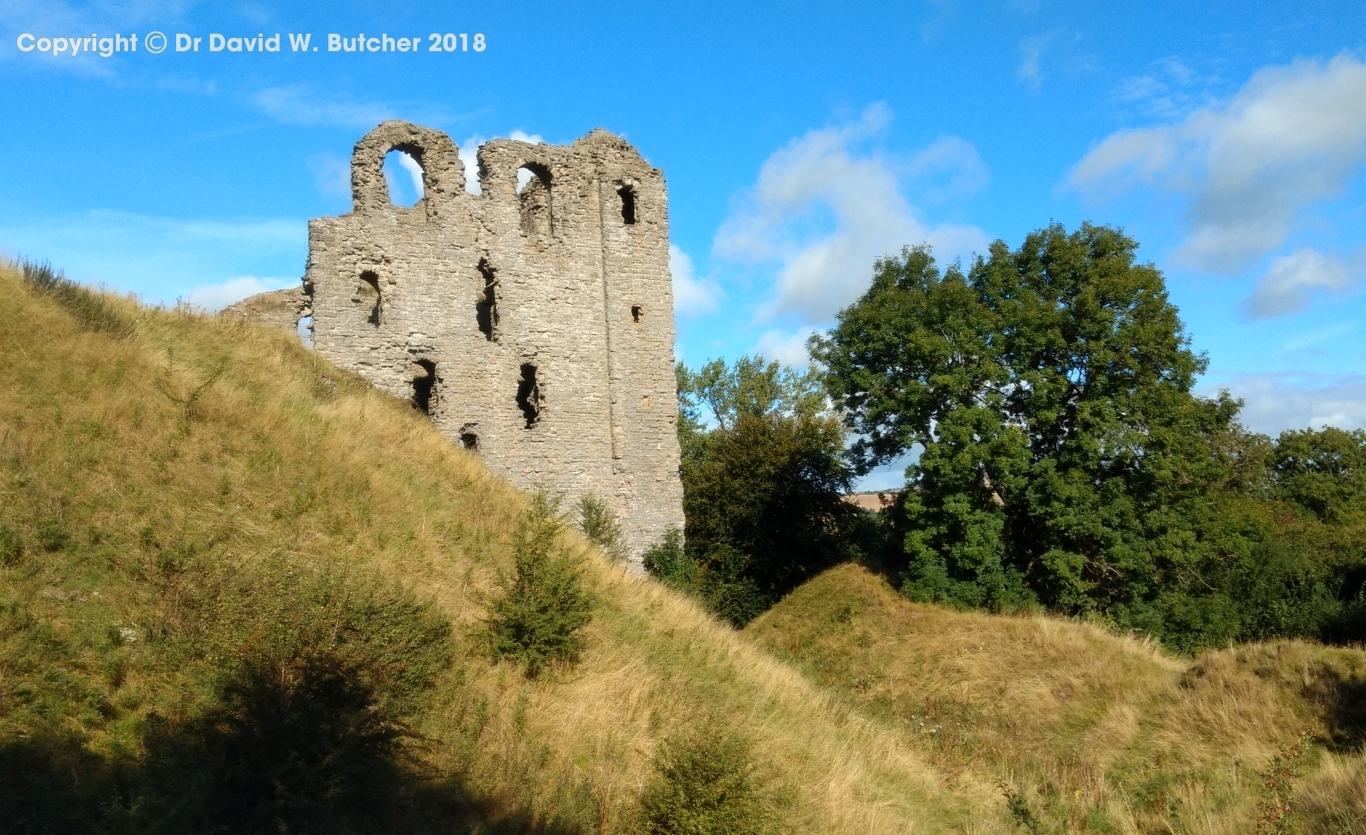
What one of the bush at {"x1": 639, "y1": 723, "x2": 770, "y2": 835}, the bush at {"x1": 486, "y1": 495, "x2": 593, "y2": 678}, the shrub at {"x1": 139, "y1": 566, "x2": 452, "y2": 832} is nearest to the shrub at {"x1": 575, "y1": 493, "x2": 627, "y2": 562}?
the bush at {"x1": 486, "y1": 495, "x2": 593, "y2": 678}

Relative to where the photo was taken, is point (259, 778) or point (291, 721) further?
point (291, 721)

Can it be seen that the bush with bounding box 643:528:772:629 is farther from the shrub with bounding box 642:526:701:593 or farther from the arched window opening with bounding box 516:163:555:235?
the arched window opening with bounding box 516:163:555:235

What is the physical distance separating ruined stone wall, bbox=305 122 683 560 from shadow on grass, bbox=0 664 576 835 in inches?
507

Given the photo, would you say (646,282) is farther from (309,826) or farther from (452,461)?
(309,826)

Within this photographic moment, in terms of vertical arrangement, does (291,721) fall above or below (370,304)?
below

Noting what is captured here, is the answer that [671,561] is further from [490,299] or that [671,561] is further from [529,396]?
[490,299]

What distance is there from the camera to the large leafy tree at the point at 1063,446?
22734mm

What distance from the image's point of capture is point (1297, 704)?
15164mm

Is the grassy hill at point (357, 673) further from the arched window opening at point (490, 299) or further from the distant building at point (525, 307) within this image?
the arched window opening at point (490, 299)

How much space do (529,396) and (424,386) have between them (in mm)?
2283

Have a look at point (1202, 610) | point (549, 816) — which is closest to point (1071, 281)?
point (1202, 610)

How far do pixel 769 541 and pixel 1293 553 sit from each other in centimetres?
1342

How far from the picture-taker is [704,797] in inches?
279

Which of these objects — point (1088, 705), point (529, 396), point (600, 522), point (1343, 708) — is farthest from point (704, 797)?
point (529, 396)
